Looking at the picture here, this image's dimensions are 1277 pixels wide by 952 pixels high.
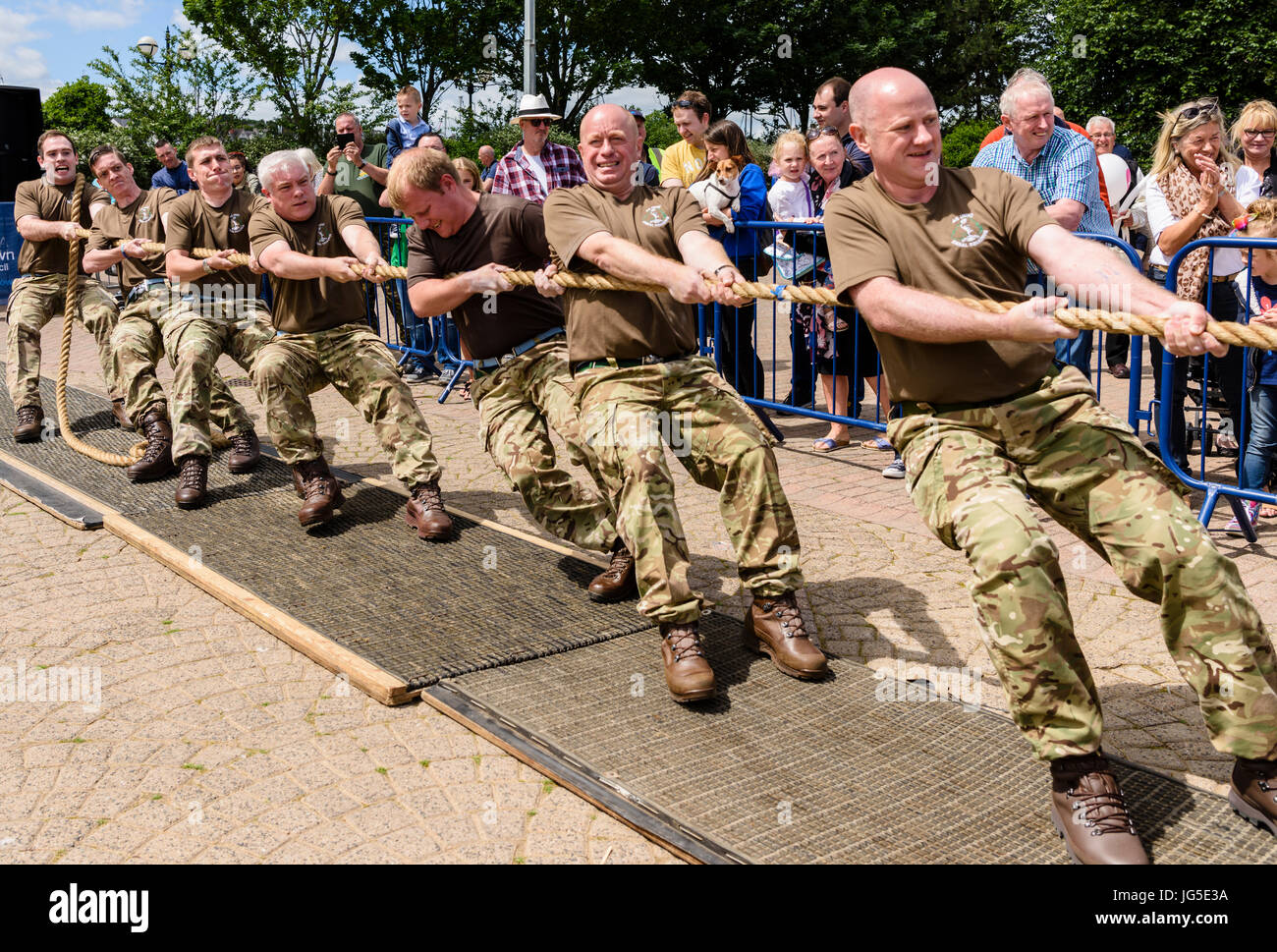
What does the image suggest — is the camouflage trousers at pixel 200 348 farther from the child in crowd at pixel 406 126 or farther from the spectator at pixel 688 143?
the child in crowd at pixel 406 126

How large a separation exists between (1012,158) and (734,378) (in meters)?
3.07

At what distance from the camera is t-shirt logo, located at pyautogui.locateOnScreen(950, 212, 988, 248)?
374cm

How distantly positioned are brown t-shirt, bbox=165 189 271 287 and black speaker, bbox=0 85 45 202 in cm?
1266

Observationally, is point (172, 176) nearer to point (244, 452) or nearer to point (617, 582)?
point (244, 452)

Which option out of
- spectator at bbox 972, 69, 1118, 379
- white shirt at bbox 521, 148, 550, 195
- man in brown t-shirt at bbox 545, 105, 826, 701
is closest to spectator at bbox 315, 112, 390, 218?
white shirt at bbox 521, 148, 550, 195

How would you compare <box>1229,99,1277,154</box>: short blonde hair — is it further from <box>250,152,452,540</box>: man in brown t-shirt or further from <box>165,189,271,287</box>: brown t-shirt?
<box>165,189,271,287</box>: brown t-shirt

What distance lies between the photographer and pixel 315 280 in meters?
6.98

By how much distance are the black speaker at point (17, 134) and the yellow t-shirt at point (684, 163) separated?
12.9m

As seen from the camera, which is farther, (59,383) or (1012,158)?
(59,383)

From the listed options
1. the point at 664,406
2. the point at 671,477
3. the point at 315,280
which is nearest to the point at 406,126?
the point at 315,280

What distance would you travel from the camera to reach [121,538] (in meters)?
6.75

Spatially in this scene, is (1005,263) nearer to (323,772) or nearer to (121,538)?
(323,772)

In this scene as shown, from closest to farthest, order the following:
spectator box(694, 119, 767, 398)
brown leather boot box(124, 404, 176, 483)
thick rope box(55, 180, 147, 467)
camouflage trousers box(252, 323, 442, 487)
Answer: camouflage trousers box(252, 323, 442, 487)
brown leather boot box(124, 404, 176, 483)
thick rope box(55, 180, 147, 467)
spectator box(694, 119, 767, 398)

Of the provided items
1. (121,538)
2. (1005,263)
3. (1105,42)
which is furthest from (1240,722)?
(1105,42)
